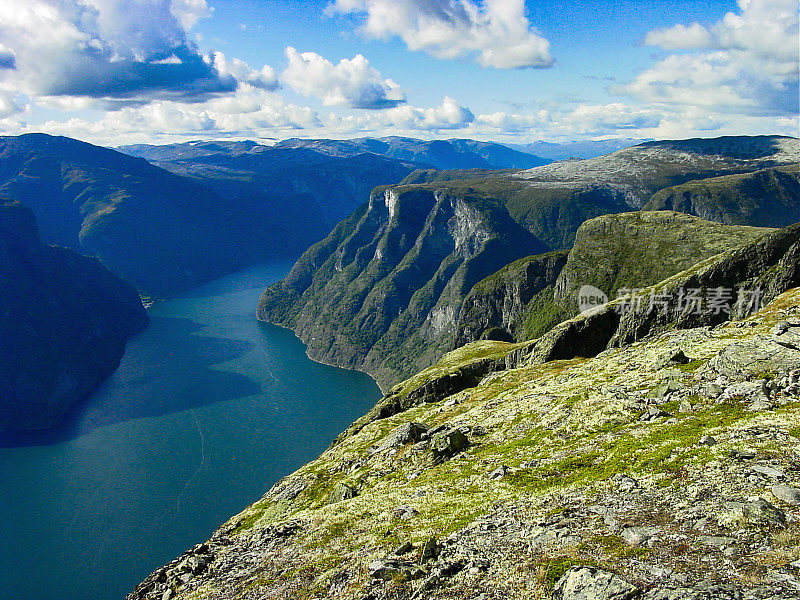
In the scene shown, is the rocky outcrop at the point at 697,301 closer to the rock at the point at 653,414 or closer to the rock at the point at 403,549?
the rock at the point at 653,414

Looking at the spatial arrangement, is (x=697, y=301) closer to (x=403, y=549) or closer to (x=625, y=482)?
(x=625, y=482)

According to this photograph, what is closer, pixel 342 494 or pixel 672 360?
pixel 342 494

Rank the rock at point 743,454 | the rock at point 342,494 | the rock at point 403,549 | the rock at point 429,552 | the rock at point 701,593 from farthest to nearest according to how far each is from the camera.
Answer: the rock at point 342,494, the rock at point 403,549, the rock at point 743,454, the rock at point 429,552, the rock at point 701,593

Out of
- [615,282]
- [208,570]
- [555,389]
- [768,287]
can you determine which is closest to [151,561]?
[208,570]

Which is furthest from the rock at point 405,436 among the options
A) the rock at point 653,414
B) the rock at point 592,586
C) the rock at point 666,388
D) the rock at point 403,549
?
the rock at point 592,586

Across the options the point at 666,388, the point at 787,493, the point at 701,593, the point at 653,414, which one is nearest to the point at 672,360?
the point at 666,388

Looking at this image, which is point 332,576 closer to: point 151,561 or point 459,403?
point 459,403
